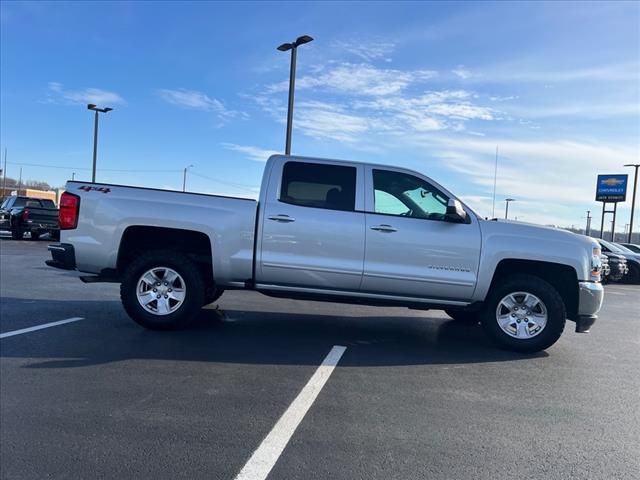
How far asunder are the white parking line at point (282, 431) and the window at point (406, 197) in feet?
6.82

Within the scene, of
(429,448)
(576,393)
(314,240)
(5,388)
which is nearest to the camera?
(429,448)

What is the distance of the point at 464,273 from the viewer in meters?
6.04

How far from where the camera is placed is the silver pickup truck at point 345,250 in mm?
6027

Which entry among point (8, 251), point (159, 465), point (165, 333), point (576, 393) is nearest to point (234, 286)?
point (165, 333)

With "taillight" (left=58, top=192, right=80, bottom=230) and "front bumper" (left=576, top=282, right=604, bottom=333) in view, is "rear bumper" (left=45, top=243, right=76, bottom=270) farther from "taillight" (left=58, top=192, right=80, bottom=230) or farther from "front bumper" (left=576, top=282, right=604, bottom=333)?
"front bumper" (left=576, top=282, right=604, bottom=333)

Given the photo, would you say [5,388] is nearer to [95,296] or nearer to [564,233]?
[95,296]

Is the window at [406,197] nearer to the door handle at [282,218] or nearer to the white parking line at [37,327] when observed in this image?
the door handle at [282,218]

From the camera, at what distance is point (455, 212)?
19.3 feet

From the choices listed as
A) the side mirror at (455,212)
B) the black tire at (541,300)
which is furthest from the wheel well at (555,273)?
the side mirror at (455,212)

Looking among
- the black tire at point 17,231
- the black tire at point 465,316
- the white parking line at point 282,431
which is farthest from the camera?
the black tire at point 17,231

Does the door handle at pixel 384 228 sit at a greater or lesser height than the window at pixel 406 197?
lesser

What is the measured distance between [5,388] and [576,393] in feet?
16.1

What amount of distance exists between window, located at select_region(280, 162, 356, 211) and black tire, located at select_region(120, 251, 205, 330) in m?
1.41

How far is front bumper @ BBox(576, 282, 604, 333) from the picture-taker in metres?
5.96
